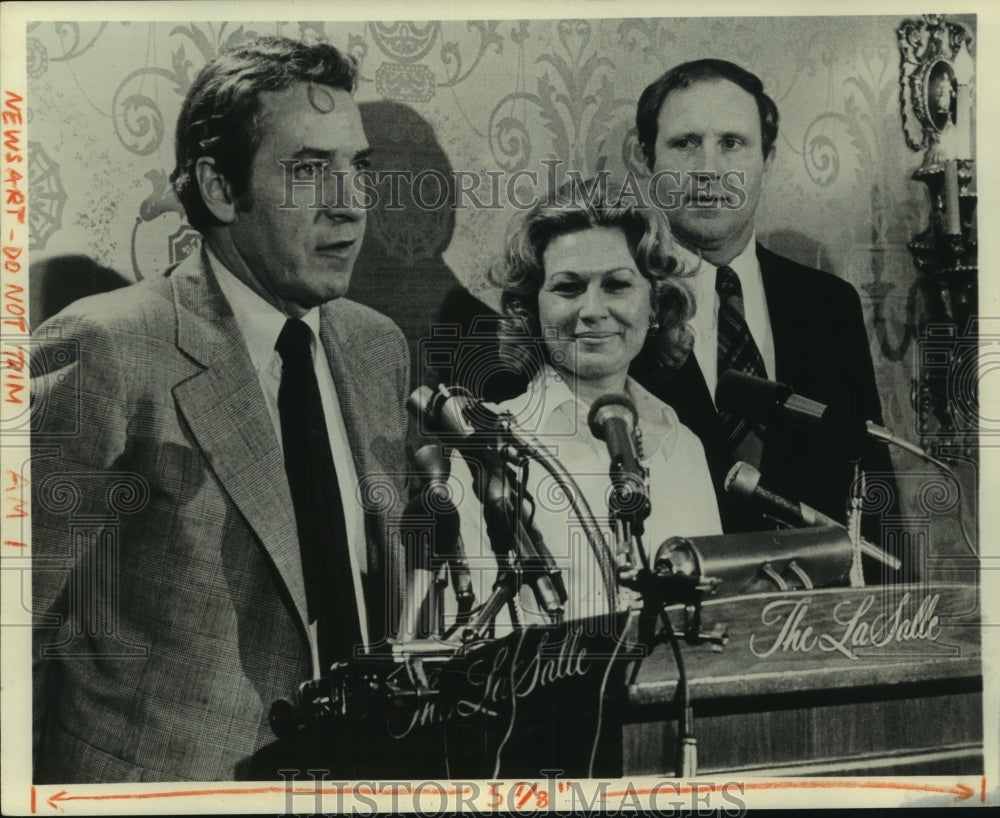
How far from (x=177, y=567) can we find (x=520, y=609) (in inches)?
41.4

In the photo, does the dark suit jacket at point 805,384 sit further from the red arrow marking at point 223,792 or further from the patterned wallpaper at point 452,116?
the red arrow marking at point 223,792

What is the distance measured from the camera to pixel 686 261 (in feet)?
11.8

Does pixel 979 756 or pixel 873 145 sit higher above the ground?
pixel 873 145

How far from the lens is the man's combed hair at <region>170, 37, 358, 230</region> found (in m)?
3.46

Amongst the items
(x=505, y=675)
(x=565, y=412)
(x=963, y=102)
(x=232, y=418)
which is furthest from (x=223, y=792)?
(x=963, y=102)

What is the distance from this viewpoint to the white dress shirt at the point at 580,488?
3510 millimetres

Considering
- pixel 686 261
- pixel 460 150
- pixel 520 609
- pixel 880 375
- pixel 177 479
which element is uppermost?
pixel 460 150

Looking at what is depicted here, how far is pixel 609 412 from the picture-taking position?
3562 millimetres

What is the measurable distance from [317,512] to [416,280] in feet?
2.55

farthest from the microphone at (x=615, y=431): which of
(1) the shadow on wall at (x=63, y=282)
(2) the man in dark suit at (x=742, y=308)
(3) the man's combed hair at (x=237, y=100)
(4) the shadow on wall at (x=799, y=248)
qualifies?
(1) the shadow on wall at (x=63, y=282)

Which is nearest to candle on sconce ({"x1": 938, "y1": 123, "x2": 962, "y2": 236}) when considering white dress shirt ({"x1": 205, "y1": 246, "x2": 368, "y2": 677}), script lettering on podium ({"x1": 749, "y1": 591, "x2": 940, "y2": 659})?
script lettering on podium ({"x1": 749, "y1": 591, "x2": 940, "y2": 659})

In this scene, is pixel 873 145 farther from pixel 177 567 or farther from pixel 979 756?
pixel 177 567

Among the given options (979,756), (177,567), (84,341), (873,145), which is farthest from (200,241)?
(979,756)

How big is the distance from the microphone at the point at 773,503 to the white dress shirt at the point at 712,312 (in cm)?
26
